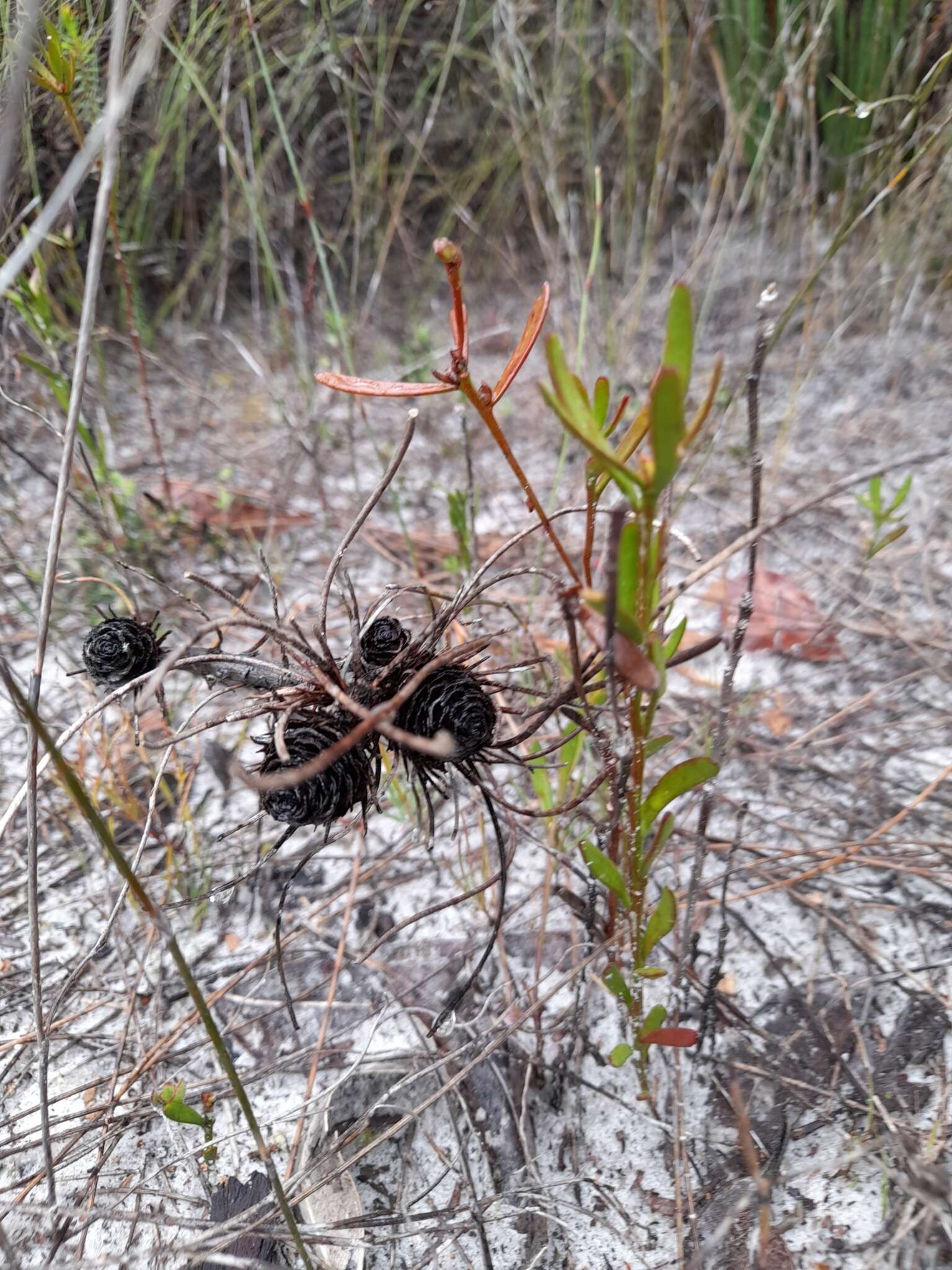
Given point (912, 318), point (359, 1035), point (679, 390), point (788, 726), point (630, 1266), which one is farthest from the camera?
point (912, 318)

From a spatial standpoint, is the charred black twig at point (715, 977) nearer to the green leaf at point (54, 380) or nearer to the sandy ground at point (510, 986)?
the sandy ground at point (510, 986)

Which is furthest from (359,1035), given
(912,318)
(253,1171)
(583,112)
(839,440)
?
(912,318)

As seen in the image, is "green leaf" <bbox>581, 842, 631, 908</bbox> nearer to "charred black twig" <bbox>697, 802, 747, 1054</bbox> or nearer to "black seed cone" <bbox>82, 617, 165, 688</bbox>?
"charred black twig" <bbox>697, 802, 747, 1054</bbox>

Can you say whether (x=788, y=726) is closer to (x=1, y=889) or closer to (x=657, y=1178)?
(x=657, y=1178)

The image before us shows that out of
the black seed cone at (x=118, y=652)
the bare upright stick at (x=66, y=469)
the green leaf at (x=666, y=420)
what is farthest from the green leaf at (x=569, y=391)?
the black seed cone at (x=118, y=652)

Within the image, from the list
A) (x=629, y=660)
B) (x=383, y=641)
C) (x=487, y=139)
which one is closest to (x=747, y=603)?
(x=629, y=660)

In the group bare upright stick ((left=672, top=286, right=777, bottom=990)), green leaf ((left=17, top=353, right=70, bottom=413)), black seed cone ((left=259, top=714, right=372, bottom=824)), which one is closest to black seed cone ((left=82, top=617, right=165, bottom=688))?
black seed cone ((left=259, top=714, right=372, bottom=824))

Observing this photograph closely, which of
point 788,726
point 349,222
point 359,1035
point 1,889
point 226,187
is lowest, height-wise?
point 788,726
